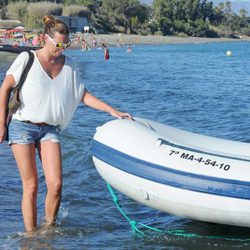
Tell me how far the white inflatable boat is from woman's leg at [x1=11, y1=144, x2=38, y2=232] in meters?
0.63

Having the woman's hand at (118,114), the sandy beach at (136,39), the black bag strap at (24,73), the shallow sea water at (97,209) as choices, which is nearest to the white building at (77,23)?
the sandy beach at (136,39)

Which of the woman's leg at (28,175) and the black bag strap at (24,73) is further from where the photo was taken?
the woman's leg at (28,175)

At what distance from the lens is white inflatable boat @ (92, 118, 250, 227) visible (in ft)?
13.4

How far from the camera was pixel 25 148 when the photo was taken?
400 centimetres

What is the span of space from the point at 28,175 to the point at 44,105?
18.8 inches

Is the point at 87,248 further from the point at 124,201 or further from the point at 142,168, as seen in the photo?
the point at 124,201

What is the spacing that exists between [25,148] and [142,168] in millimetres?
827

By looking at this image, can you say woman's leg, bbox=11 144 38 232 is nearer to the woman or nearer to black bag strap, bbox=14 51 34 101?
the woman

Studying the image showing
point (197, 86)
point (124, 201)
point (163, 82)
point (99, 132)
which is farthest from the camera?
point (163, 82)

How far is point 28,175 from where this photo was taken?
407 cm

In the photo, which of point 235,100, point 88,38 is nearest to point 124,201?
point 235,100

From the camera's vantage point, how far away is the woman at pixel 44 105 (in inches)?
154

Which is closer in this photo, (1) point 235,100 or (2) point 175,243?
(2) point 175,243

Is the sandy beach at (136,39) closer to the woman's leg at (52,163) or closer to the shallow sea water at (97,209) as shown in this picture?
the shallow sea water at (97,209)
